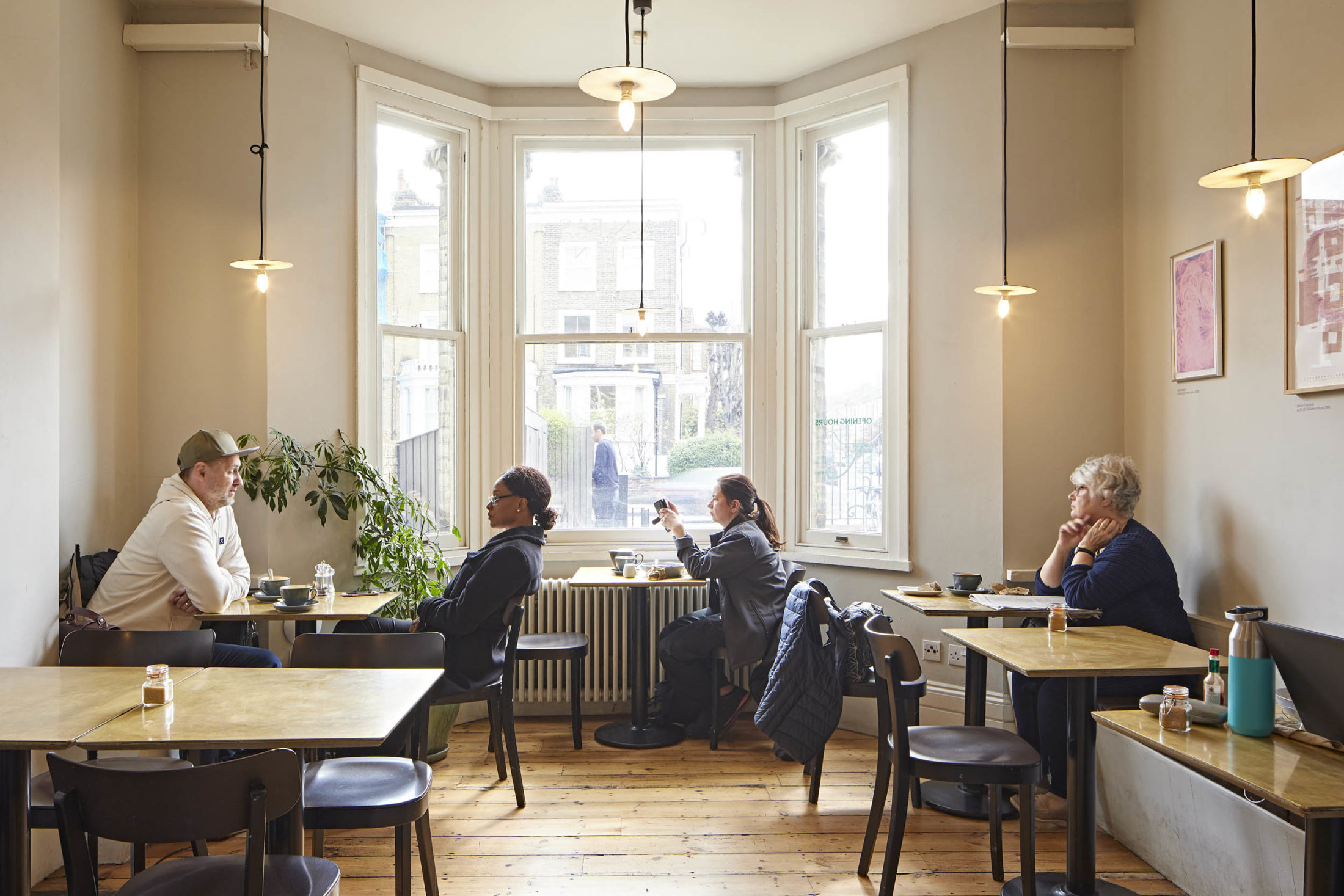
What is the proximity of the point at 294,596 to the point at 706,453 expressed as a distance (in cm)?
236

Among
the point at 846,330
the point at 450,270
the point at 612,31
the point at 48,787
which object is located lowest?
the point at 48,787

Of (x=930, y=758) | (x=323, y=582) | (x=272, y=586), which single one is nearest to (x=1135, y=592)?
(x=930, y=758)

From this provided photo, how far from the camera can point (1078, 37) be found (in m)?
4.13

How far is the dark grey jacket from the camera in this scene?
4.17 m

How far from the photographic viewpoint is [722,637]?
4371 millimetres

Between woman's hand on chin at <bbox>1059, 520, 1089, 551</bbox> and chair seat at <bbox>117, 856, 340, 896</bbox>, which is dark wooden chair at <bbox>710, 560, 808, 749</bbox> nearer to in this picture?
woman's hand on chin at <bbox>1059, 520, 1089, 551</bbox>

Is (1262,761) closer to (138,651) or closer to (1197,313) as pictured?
(1197,313)

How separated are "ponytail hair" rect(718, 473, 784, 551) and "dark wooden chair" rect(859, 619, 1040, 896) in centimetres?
150

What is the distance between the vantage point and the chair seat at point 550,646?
13.9ft

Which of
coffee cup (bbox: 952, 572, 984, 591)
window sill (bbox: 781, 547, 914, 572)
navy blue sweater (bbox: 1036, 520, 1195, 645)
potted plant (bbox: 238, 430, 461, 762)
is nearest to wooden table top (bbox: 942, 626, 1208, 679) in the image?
navy blue sweater (bbox: 1036, 520, 1195, 645)

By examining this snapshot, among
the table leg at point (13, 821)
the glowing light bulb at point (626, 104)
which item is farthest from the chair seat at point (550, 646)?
the glowing light bulb at point (626, 104)

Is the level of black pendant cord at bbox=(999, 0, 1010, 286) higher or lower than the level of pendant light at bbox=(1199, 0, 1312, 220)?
higher

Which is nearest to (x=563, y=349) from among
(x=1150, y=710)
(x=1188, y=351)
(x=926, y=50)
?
(x=926, y=50)

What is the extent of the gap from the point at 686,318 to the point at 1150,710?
346 centimetres
